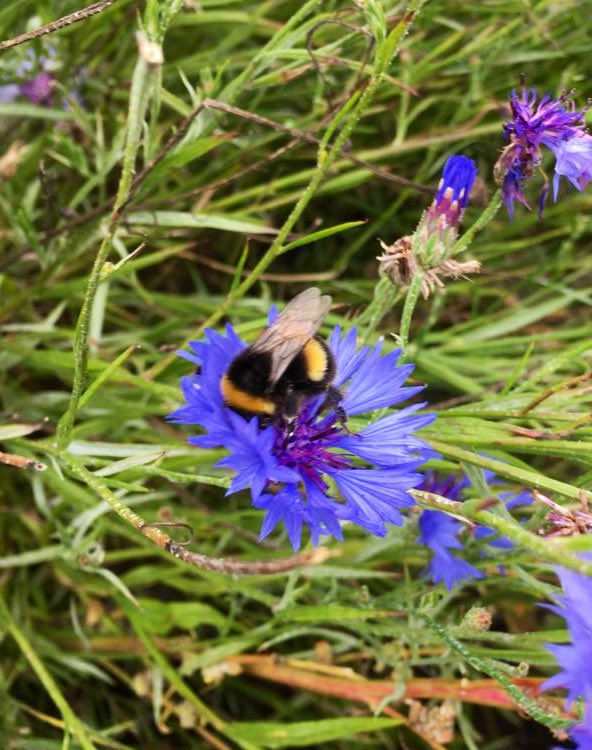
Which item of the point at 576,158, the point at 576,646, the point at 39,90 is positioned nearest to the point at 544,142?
the point at 576,158

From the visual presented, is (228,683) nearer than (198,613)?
No

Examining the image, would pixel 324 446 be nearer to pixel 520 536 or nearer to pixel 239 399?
pixel 239 399

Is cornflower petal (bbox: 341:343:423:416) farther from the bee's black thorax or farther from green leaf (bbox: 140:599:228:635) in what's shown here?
green leaf (bbox: 140:599:228:635)

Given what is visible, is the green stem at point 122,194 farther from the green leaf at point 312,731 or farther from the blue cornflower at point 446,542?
the green leaf at point 312,731

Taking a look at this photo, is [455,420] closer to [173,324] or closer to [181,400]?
[181,400]

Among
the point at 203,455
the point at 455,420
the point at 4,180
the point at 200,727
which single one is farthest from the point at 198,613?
the point at 4,180

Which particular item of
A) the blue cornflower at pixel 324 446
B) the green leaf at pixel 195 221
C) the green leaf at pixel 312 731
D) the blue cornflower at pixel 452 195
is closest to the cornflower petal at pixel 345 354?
the blue cornflower at pixel 324 446

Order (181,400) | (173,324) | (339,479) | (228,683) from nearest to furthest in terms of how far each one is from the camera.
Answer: (339,479) → (181,400) → (173,324) → (228,683)

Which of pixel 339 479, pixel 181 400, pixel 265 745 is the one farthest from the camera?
pixel 265 745
